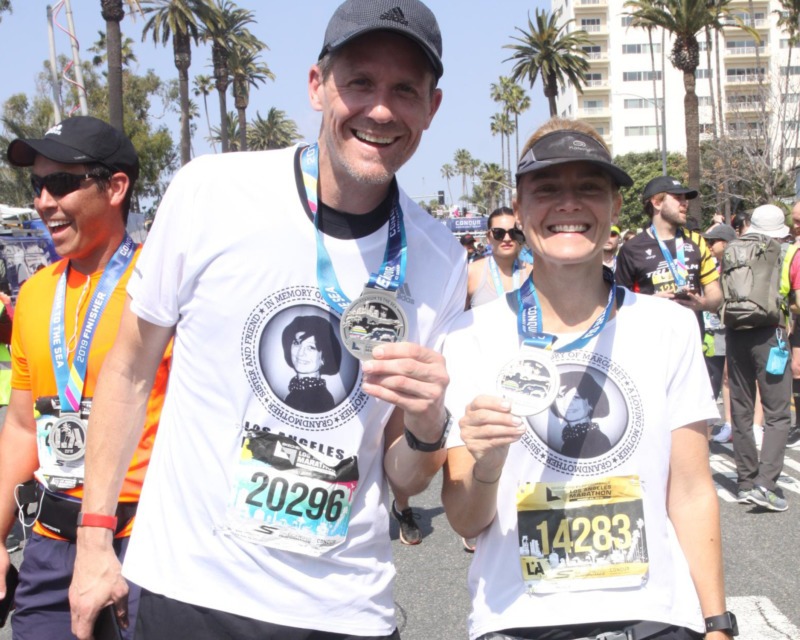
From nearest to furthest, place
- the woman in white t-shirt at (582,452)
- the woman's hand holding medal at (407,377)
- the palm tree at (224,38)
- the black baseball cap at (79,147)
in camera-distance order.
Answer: the woman's hand holding medal at (407,377) → the woman in white t-shirt at (582,452) → the black baseball cap at (79,147) → the palm tree at (224,38)

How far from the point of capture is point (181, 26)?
40.2 m

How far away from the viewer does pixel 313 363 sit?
217cm

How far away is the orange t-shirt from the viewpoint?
291 centimetres

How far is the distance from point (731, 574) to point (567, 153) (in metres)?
4.07

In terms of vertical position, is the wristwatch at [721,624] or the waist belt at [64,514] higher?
the waist belt at [64,514]

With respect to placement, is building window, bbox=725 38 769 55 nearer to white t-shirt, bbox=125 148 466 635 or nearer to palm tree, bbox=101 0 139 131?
palm tree, bbox=101 0 139 131

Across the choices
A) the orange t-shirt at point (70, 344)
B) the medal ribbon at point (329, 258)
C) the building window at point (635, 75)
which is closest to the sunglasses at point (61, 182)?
the orange t-shirt at point (70, 344)

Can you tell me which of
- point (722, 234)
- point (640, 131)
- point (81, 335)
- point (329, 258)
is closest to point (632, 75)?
point (640, 131)

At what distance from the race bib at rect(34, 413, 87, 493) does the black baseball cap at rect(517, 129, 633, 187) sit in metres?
1.73

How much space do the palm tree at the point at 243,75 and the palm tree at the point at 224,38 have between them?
85 cm

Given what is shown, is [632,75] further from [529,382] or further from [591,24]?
[529,382]

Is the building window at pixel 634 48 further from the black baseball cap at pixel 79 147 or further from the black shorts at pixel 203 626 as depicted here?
A: the black shorts at pixel 203 626

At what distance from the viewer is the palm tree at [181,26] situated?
4009 cm

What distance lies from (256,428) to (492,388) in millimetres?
621
